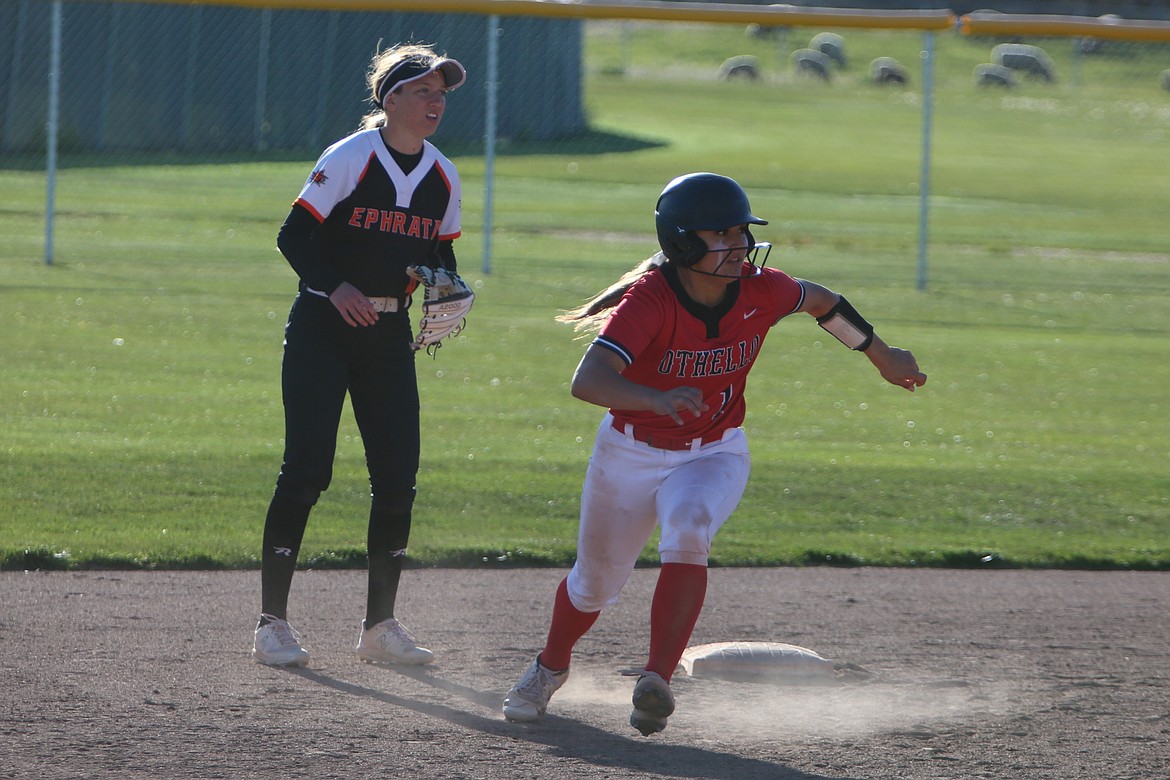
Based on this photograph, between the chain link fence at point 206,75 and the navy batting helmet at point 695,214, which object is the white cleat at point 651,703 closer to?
the navy batting helmet at point 695,214

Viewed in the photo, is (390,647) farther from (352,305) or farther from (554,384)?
(554,384)

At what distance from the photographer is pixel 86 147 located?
24.0 meters

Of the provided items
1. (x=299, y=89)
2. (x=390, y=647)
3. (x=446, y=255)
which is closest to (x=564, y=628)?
(x=390, y=647)

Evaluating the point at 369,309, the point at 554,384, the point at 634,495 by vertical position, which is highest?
the point at 369,309

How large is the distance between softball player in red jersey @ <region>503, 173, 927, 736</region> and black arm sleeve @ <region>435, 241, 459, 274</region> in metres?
0.79

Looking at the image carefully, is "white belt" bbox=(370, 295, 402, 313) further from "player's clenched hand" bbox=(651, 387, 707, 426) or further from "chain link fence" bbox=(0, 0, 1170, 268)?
"chain link fence" bbox=(0, 0, 1170, 268)

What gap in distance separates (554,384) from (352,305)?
246 inches

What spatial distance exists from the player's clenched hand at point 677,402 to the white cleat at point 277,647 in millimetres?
1856

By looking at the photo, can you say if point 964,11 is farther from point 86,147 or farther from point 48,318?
point 48,318

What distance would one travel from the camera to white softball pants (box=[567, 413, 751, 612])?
174 inches

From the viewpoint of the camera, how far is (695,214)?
174 inches

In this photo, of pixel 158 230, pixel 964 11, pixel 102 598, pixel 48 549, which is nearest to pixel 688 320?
pixel 102 598

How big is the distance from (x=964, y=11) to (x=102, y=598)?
5680cm

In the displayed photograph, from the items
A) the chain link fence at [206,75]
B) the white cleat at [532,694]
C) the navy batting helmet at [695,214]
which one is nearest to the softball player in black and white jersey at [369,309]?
the white cleat at [532,694]
